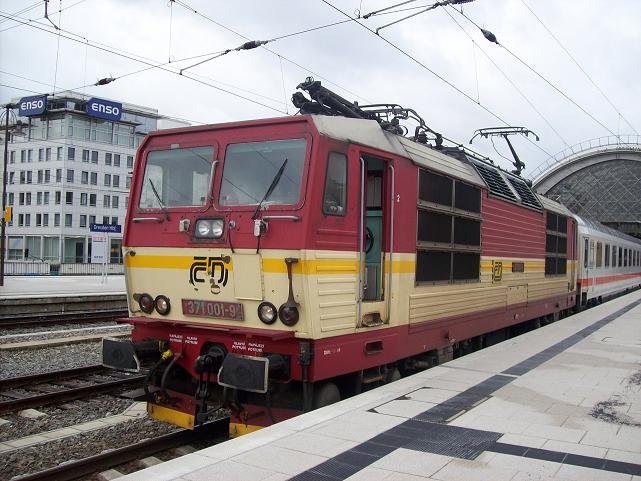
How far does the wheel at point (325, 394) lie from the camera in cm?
582

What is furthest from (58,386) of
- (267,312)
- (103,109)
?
(103,109)

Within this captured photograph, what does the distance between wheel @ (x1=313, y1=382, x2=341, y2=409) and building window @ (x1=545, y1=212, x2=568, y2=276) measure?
336 inches

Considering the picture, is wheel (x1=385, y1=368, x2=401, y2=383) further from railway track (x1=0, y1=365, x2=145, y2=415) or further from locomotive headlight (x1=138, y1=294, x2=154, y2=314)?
railway track (x1=0, y1=365, x2=145, y2=415)

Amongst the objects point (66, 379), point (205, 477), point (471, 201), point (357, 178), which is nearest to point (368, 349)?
point (357, 178)

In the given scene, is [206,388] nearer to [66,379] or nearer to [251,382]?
[251,382]

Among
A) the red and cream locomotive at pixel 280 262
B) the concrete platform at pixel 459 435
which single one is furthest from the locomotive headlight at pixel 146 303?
the concrete platform at pixel 459 435

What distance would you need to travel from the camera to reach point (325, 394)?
5.90 m

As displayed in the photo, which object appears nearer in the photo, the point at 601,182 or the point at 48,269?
the point at 48,269

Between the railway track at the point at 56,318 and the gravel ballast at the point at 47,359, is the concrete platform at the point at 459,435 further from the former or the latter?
the railway track at the point at 56,318

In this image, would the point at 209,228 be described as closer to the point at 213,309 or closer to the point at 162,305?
the point at 213,309

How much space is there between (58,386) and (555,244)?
10712 millimetres

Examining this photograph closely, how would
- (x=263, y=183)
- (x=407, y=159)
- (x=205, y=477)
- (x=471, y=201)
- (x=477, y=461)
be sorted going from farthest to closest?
(x=471, y=201) → (x=407, y=159) → (x=263, y=183) → (x=477, y=461) → (x=205, y=477)

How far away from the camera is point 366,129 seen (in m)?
6.34

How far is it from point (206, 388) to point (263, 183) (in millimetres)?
2052
